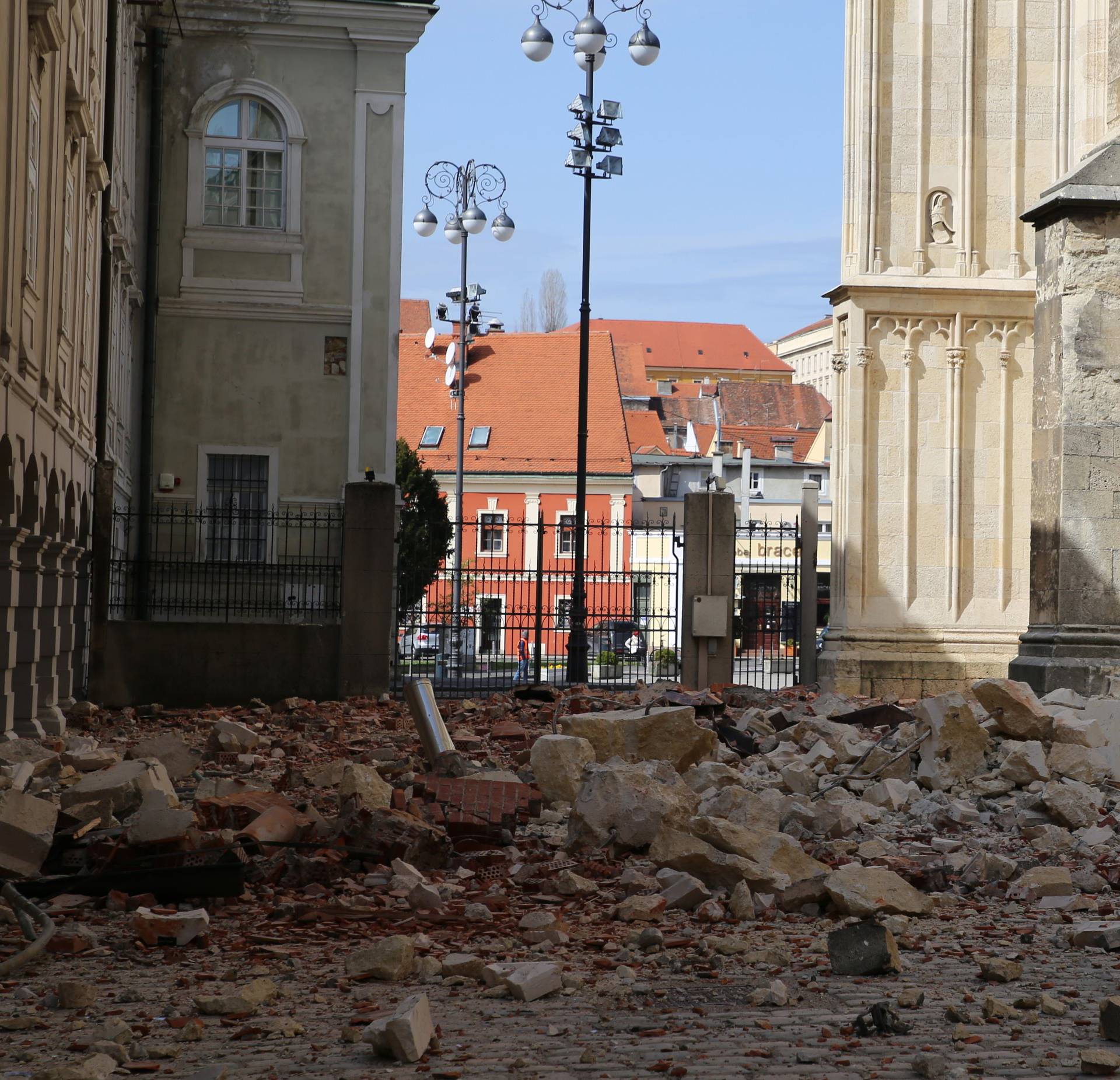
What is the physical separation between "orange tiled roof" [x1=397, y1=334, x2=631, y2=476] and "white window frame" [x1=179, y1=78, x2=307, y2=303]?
30.0 meters

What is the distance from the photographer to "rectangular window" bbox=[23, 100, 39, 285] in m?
14.0


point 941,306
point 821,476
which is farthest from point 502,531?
point 941,306

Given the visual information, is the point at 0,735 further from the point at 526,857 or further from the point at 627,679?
the point at 627,679

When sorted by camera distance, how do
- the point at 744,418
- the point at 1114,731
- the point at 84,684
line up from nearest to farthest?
the point at 1114,731
the point at 84,684
the point at 744,418

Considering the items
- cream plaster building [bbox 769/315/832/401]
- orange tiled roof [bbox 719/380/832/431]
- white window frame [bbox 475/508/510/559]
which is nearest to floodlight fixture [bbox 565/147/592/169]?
white window frame [bbox 475/508/510/559]

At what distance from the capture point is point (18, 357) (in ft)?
43.8

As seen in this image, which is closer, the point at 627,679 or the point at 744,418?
the point at 627,679

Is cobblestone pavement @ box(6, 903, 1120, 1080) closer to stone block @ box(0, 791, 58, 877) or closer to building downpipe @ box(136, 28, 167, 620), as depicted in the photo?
stone block @ box(0, 791, 58, 877)

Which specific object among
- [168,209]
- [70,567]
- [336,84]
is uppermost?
[336,84]

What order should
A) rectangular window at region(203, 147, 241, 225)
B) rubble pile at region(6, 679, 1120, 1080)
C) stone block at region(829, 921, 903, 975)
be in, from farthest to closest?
rectangular window at region(203, 147, 241, 225)
stone block at region(829, 921, 903, 975)
rubble pile at region(6, 679, 1120, 1080)

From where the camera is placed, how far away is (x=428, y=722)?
1209 cm

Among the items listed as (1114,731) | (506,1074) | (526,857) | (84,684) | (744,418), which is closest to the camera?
(506,1074)

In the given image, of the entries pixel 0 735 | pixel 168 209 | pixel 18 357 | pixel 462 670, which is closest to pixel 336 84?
pixel 168 209

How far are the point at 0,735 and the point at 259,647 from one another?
19.4ft
